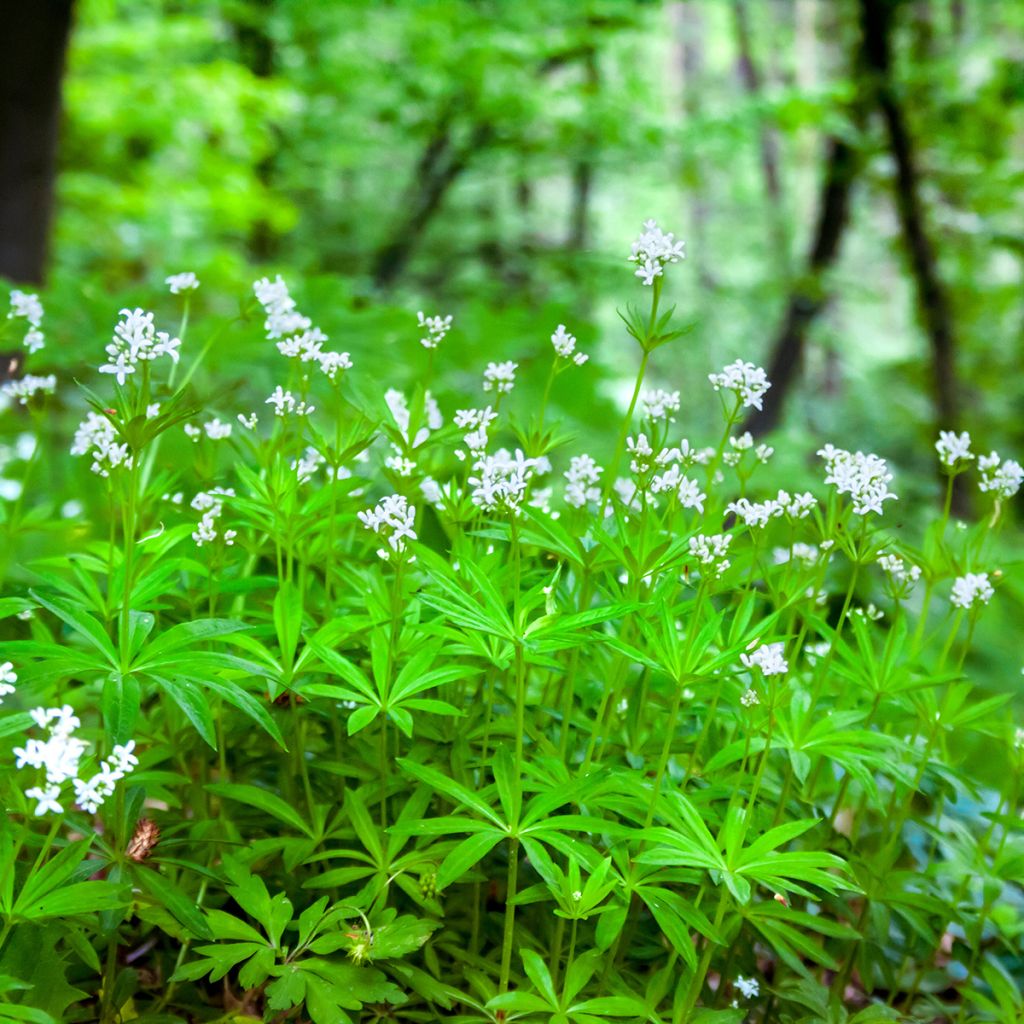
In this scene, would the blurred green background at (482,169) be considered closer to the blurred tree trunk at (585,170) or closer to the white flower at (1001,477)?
the blurred tree trunk at (585,170)

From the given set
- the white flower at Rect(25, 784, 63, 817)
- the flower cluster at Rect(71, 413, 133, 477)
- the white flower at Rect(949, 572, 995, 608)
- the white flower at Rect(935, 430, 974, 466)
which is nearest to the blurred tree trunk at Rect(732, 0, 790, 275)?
the white flower at Rect(935, 430, 974, 466)

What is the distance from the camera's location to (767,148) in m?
11.2

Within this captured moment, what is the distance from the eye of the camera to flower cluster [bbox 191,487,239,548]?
3.83ft

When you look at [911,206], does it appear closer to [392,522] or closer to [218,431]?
[218,431]

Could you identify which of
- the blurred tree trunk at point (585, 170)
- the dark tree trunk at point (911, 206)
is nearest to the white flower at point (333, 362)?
the dark tree trunk at point (911, 206)

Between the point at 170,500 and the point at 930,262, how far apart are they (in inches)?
187

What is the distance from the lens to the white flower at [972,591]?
3.90 ft

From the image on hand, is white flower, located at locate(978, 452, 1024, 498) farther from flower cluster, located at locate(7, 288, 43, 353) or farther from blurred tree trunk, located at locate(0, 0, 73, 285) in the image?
blurred tree trunk, located at locate(0, 0, 73, 285)

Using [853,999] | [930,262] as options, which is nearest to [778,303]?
[930,262]

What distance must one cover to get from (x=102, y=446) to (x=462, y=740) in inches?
21.3

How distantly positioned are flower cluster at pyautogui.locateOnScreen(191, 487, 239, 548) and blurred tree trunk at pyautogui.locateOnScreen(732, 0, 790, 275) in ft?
29.4

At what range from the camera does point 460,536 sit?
117 cm

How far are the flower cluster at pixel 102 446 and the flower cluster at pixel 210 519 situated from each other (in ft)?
0.40

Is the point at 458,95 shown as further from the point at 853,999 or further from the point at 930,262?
the point at 853,999
